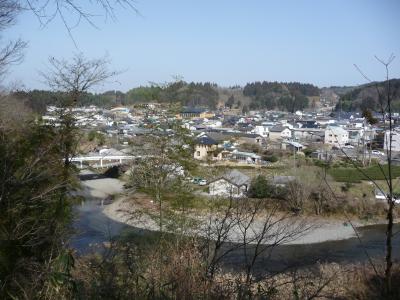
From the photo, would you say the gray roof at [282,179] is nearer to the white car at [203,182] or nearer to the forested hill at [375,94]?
the white car at [203,182]

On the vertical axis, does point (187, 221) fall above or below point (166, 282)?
below

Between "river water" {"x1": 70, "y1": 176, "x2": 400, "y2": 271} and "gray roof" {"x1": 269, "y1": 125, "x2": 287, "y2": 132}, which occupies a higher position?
"gray roof" {"x1": 269, "y1": 125, "x2": 287, "y2": 132}

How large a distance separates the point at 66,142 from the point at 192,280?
3.20 m

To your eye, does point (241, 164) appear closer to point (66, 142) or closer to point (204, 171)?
point (204, 171)

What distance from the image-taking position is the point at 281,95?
52094 mm

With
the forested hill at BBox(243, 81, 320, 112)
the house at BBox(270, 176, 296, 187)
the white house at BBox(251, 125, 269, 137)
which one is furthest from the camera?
the forested hill at BBox(243, 81, 320, 112)

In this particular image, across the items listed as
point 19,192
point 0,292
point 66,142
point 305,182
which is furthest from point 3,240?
point 305,182

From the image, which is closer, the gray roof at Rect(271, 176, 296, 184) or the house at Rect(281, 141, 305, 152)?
the gray roof at Rect(271, 176, 296, 184)

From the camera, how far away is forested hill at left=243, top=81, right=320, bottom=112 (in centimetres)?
4975

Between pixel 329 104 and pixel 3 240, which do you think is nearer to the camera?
pixel 3 240

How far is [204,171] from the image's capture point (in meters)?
5.65

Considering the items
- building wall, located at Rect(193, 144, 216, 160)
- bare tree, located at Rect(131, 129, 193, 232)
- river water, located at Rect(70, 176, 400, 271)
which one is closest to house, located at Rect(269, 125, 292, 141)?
river water, located at Rect(70, 176, 400, 271)

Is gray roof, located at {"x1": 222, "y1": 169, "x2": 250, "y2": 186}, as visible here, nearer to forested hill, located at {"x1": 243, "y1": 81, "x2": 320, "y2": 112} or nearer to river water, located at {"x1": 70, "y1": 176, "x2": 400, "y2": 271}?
river water, located at {"x1": 70, "y1": 176, "x2": 400, "y2": 271}

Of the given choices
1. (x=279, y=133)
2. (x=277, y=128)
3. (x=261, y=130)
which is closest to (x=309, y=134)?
(x=279, y=133)
